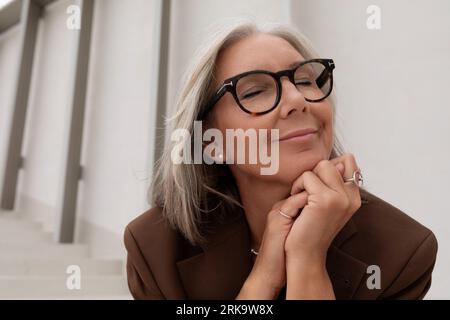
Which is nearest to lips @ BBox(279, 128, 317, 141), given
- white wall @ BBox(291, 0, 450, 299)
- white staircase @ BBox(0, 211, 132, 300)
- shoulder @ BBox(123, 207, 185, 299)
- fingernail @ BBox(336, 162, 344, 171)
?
fingernail @ BBox(336, 162, 344, 171)

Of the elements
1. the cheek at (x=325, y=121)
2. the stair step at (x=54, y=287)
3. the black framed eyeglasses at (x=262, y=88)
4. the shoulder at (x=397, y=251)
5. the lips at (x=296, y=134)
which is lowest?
the stair step at (x=54, y=287)

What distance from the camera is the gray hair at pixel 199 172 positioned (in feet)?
3.11

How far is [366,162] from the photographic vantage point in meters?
1.67

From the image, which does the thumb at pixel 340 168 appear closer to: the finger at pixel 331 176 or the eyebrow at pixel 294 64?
the finger at pixel 331 176

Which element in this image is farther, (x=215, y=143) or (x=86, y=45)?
(x=86, y=45)

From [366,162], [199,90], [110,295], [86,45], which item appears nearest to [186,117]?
[199,90]

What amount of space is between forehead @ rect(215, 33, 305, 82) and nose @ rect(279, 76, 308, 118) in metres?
0.06

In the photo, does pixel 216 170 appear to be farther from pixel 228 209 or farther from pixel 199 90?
pixel 199 90

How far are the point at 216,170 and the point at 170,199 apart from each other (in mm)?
175

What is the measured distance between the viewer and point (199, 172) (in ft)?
3.43

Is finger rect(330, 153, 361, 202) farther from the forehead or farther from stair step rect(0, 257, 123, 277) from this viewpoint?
stair step rect(0, 257, 123, 277)

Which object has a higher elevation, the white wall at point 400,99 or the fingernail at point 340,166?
the white wall at point 400,99

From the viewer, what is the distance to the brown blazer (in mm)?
845

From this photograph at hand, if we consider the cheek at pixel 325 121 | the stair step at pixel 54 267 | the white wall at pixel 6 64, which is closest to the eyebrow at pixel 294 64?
the cheek at pixel 325 121
